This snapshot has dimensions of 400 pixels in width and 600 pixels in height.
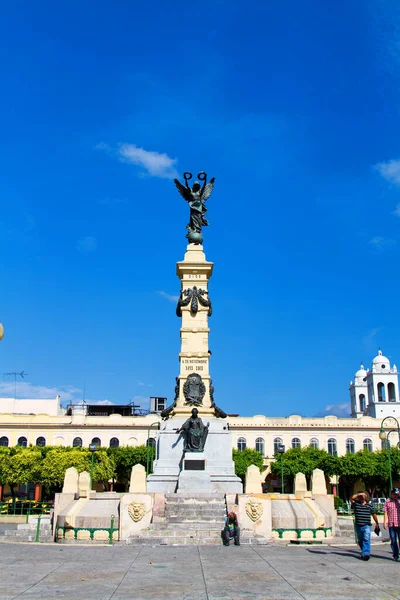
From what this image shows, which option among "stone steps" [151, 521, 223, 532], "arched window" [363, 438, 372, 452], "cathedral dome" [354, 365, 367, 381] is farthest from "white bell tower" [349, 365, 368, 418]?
"stone steps" [151, 521, 223, 532]

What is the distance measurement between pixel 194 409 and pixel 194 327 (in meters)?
5.76

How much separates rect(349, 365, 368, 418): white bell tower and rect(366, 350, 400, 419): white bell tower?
13139mm

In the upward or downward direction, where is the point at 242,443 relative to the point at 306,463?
upward

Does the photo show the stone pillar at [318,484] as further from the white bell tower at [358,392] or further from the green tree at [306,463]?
the white bell tower at [358,392]

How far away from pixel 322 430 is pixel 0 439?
45018mm

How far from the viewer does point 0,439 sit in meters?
85.6

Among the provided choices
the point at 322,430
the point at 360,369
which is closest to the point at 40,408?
the point at 322,430

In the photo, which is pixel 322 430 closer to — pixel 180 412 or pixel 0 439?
pixel 0 439

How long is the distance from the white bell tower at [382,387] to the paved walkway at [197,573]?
274ft

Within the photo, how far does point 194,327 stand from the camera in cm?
3331

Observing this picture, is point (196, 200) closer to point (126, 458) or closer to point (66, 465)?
point (66, 465)

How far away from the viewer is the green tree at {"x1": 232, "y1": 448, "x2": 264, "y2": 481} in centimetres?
7281

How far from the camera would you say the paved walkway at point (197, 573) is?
11.1 m

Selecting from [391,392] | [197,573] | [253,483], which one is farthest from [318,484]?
[391,392]
